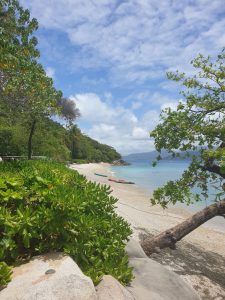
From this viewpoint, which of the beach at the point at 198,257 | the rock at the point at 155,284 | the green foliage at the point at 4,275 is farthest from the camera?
the beach at the point at 198,257

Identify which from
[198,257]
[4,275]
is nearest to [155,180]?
[198,257]

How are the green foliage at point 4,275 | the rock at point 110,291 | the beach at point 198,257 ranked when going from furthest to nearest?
the beach at point 198,257 < the rock at point 110,291 < the green foliage at point 4,275

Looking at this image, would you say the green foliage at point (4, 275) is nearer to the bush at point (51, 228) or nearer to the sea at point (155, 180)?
the bush at point (51, 228)

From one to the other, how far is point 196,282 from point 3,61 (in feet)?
28.6

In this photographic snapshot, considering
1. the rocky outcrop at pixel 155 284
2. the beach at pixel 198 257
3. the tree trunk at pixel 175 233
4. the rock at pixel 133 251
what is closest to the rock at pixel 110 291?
the rocky outcrop at pixel 155 284

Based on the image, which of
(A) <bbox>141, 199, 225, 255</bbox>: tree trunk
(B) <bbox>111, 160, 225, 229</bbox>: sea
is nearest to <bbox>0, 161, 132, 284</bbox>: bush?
(A) <bbox>141, 199, 225, 255</bbox>: tree trunk

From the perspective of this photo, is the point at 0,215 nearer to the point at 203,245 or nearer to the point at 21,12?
the point at 21,12

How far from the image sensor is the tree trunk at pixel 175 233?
37.6ft

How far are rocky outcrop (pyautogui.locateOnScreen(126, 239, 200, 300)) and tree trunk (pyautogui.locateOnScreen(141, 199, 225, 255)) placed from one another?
162 inches

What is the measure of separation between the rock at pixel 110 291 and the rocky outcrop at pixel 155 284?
2.83ft

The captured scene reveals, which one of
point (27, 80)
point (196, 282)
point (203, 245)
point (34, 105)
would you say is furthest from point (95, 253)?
point (34, 105)

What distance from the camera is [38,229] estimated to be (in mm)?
4820

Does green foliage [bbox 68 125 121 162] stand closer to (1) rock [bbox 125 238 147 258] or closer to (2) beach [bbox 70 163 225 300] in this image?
(2) beach [bbox 70 163 225 300]

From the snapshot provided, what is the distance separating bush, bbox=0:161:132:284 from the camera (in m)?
4.61
